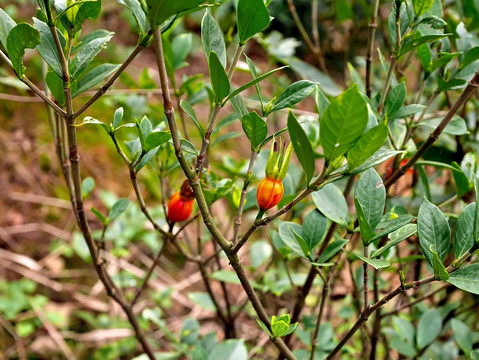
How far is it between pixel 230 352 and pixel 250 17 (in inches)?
20.9

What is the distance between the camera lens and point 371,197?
1.74 ft

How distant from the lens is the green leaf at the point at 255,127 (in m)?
0.47

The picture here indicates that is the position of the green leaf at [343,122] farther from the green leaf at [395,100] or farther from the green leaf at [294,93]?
the green leaf at [395,100]

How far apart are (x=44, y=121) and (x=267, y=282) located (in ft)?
4.98

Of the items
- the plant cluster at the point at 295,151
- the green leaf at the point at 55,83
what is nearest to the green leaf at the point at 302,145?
the plant cluster at the point at 295,151

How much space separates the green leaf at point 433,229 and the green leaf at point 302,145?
16cm

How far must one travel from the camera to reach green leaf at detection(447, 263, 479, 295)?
0.47 m

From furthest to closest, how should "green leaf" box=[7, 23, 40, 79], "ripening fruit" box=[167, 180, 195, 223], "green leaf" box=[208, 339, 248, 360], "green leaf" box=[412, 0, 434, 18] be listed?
"green leaf" box=[208, 339, 248, 360], "ripening fruit" box=[167, 180, 195, 223], "green leaf" box=[412, 0, 434, 18], "green leaf" box=[7, 23, 40, 79]

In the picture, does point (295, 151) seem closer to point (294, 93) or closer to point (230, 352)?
point (294, 93)

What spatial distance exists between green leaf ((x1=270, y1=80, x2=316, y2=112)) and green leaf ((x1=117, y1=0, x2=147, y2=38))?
15 cm

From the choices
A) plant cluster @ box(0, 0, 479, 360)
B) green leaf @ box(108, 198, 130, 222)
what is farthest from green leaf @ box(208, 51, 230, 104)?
green leaf @ box(108, 198, 130, 222)

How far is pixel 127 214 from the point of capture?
1.47 meters

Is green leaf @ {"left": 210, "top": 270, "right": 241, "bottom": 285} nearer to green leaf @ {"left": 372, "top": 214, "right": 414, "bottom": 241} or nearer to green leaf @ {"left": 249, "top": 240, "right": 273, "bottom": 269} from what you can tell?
green leaf @ {"left": 249, "top": 240, "right": 273, "bottom": 269}

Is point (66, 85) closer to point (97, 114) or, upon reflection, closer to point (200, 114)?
point (97, 114)
